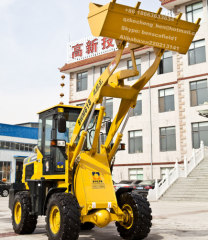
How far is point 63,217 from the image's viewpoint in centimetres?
706

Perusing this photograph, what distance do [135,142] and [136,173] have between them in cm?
311

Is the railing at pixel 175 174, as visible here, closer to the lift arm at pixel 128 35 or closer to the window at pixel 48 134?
the window at pixel 48 134

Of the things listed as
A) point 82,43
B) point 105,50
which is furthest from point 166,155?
point 82,43

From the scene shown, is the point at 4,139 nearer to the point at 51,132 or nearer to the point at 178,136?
the point at 178,136

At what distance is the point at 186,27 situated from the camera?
7512 mm

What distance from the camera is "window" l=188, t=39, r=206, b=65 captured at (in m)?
30.2

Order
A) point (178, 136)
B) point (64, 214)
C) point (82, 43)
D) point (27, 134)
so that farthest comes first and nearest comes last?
1. point (27, 134)
2. point (82, 43)
3. point (178, 136)
4. point (64, 214)

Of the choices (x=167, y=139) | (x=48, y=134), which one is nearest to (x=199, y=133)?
(x=167, y=139)

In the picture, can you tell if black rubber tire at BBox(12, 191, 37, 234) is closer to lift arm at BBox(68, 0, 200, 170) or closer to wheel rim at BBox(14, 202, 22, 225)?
wheel rim at BBox(14, 202, 22, 225)

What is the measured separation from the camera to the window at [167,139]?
31656 mm

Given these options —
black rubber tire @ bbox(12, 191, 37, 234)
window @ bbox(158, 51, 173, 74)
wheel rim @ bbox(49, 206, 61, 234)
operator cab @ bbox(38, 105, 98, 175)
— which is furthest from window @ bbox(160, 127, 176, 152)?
wheel rim @ bbox(49, 206, 61, 234)

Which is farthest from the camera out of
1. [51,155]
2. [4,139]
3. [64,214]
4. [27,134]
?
[27,134]

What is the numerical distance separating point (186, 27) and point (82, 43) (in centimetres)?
3228

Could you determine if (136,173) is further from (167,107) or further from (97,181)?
(97,181)
